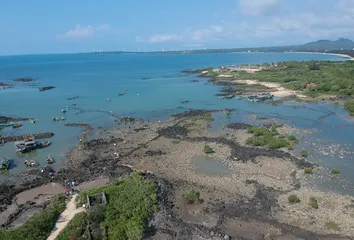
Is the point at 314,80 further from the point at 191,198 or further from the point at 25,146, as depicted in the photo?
the point at 25,146

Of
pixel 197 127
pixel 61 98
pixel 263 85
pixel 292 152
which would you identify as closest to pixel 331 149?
pixel 292 152

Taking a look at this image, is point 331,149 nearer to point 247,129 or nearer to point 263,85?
point 247,129

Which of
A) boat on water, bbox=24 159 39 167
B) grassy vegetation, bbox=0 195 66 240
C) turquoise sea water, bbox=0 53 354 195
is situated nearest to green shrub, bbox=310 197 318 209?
turquoise sea water, bbox=0 53 354 195

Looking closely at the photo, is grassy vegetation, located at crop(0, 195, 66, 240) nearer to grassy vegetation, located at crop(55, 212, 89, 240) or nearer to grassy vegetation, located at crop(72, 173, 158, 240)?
grassy vegetation, located at crop(55, 212, 89, 240)

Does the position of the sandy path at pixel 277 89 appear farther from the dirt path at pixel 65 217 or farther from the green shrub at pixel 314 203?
the dirt path at pixel 65 217

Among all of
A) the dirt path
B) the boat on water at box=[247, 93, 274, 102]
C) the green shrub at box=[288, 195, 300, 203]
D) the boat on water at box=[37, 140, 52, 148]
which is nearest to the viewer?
the dirt path

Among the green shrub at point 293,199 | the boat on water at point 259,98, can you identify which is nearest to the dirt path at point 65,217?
the green shrub at point 293,199

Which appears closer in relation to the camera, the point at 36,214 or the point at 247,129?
the point at 36,214
